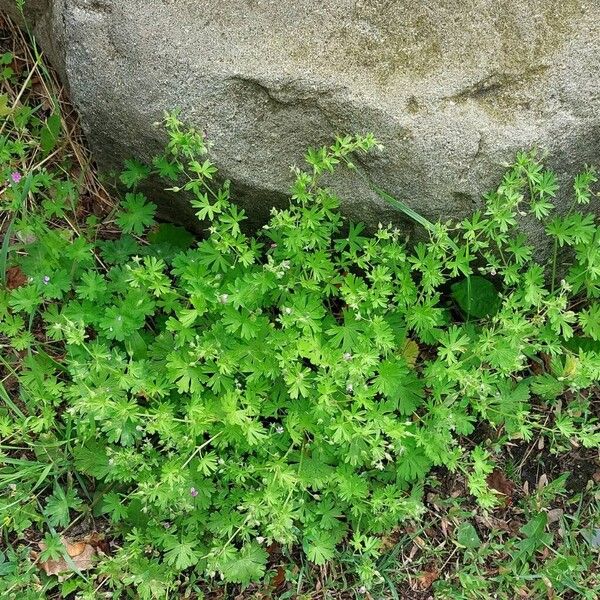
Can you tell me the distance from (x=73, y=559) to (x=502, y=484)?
2.25m

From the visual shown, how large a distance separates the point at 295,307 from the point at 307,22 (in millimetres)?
1242

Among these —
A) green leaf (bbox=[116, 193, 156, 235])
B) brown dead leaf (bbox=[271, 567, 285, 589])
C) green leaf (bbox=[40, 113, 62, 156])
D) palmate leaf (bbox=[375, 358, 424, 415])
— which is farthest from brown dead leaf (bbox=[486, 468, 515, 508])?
green leaf (bbox=[40, 113, 62, 156])

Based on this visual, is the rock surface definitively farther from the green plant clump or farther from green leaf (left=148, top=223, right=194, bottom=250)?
green leaf (left=148, top=223, right=194, bottom=250)

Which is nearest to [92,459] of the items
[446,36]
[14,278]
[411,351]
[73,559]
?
[73,559]

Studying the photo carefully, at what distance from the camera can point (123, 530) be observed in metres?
3.42

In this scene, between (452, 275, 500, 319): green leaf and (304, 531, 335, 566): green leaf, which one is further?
(452, 275, 500, 319): green leaf

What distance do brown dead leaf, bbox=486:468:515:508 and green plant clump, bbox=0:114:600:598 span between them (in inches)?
9.1

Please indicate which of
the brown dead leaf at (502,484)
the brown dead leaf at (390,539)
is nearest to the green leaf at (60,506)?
the brown dead leaf at (390,539)

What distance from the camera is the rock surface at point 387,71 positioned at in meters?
2.92

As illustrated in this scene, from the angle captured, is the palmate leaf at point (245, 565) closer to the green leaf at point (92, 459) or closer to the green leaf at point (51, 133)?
the green leaf at point (92, 459)

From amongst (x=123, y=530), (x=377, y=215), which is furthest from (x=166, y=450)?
(x=377, y=215)

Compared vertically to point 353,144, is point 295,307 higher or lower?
lower

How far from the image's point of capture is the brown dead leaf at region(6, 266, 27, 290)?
371 cm

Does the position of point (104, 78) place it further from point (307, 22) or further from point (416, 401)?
point (416, 401)
